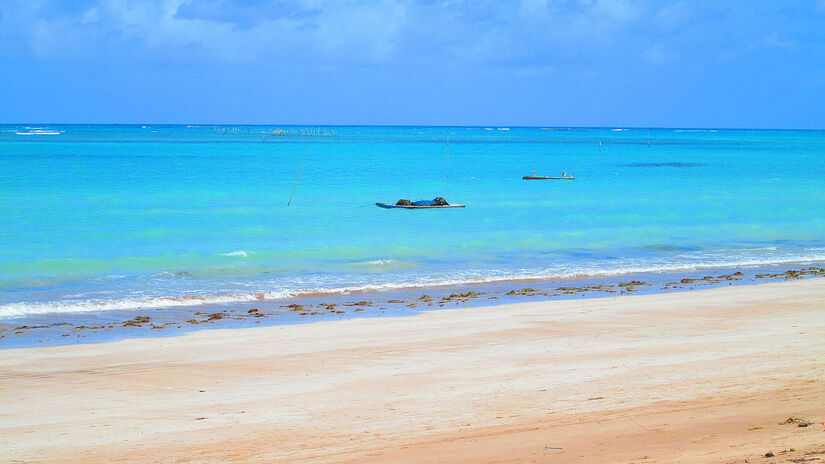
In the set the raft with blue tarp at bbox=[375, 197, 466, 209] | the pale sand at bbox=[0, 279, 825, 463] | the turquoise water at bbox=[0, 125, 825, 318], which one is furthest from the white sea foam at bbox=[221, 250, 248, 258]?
the raft with blue tarp at bbox=[375, 197, 466, 209]

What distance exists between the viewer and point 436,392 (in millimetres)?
8344

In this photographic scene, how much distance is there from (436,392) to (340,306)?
20.7 ft

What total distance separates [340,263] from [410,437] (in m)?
13.3

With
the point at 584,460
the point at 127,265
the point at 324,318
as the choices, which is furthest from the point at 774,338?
the point at 127,265

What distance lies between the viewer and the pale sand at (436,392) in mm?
6562

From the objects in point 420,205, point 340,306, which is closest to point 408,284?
point 340,306

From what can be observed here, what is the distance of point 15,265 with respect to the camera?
745 inches

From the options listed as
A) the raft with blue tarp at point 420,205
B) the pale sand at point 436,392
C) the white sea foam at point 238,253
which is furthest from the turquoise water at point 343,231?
the pale sand at point 436,392

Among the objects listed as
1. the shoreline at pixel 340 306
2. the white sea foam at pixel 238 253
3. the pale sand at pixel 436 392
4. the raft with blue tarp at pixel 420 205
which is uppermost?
the raft with blue tarp at pixel 420 205

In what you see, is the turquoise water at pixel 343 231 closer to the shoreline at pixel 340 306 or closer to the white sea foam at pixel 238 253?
the white sea foam at pixel 238 253

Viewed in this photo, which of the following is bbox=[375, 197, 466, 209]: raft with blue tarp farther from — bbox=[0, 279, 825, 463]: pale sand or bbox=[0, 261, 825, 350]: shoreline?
bbox=[0, 279, 825, 463]: pale sand

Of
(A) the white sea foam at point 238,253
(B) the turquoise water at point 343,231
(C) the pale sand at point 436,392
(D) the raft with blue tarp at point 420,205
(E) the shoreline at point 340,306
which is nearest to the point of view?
(C) the pale sand at point 436,392

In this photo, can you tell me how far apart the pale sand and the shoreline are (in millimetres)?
918

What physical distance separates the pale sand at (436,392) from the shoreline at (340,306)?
0.92 meters
